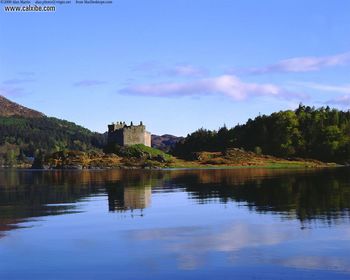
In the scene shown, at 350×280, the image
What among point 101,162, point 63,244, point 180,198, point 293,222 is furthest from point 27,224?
point 101,162

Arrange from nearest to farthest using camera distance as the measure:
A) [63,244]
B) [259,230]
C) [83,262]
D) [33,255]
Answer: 1. [83,262]
2. [33,255]
3. [63,244]
4. [259,230]

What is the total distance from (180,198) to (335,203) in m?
15.3

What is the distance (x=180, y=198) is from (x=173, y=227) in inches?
763

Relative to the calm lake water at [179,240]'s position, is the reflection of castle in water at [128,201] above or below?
above

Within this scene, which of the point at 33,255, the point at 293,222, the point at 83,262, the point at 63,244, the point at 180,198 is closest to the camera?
the point at 83,262

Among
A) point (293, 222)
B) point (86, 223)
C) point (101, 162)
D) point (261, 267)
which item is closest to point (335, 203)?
point (293, 222)

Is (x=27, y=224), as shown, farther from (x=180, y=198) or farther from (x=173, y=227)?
(x=180, y=198)

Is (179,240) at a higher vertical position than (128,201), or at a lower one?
lower

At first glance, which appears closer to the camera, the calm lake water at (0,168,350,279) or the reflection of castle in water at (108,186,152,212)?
the calm lake water at (0,168,350,279)

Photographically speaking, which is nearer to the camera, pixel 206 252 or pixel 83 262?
pixel 83 262

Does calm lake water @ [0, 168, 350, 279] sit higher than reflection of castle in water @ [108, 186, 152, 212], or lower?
lower

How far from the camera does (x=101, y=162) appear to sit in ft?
616

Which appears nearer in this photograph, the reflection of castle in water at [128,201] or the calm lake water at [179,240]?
the calm lake water at [179,240]

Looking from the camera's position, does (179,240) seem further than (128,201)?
No
